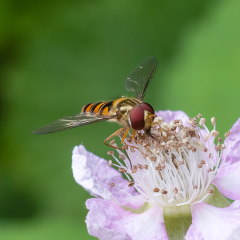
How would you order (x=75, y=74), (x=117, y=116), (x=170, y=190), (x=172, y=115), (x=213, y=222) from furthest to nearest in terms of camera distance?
(x=75, y=74) → (x=172, y=115) → (x=117, y=116) → (x=170, y=190) → (x=213, y=222)

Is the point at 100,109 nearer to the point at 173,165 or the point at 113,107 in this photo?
the point at 113,107

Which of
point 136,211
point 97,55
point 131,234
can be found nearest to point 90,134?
point 97,55

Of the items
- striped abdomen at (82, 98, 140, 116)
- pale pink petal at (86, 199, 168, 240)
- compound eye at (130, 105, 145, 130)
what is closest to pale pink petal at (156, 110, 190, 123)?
striped abdomen at (82, 98, 140, 116)

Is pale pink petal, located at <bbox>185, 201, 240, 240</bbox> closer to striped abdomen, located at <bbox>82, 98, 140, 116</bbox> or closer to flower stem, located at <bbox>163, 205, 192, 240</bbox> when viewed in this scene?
flower stem, located at <bbox>163, 205, 192, 240</bbox>

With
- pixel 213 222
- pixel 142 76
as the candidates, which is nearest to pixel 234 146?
pixel 213 222

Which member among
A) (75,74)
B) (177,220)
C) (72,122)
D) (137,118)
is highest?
(137,118)
